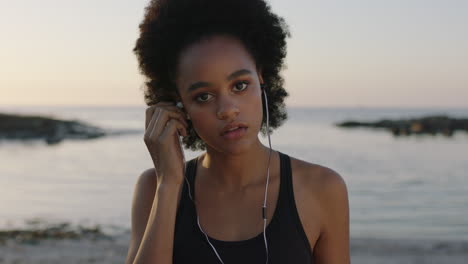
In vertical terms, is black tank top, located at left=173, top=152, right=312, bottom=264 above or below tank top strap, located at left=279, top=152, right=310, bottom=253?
below

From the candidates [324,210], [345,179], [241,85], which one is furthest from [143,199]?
[345,179]

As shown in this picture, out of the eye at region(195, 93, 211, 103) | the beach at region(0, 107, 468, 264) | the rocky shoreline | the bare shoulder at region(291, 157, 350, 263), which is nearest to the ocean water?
the beach at region(0, 107, 468, 264)

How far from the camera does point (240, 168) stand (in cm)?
270

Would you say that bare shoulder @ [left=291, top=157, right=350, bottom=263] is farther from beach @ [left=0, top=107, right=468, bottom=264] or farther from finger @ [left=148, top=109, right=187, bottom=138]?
beach @ [left=0, top=107, right=468, bottom=264]

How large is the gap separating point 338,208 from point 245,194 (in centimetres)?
44

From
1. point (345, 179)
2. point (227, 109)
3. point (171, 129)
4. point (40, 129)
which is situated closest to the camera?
point (227, 109)

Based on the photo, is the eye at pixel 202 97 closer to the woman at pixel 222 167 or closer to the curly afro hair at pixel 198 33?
the woman at pixel 222 167

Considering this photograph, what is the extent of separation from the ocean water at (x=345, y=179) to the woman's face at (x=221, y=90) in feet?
25.8

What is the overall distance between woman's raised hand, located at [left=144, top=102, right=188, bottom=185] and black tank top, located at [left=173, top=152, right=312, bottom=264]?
0.22m

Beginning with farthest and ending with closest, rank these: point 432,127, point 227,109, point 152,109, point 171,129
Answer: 1. point 432,127
2. point 152,109
3. point 171,129
4. point 227,109

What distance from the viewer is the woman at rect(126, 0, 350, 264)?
2.41 meters

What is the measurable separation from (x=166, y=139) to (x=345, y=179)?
49.2 feet

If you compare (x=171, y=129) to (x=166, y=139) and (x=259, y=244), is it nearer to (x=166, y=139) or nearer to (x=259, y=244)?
(x=166, y=139)

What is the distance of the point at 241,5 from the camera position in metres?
2.63
